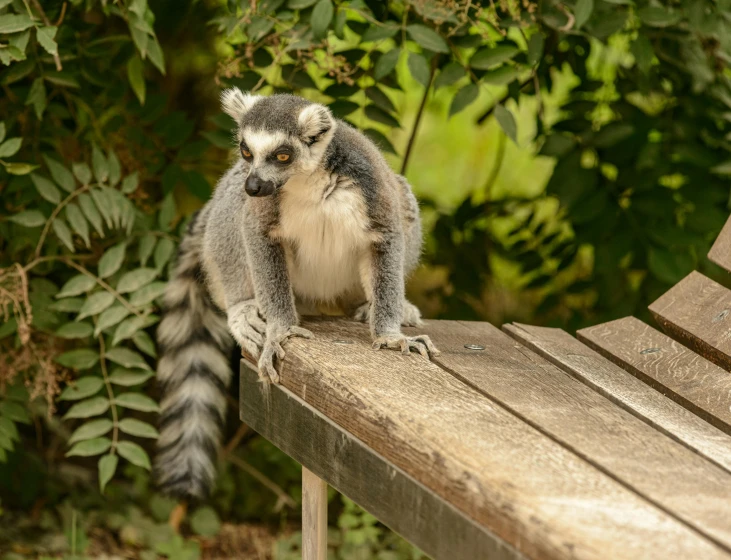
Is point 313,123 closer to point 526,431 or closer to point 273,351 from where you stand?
point 273,351

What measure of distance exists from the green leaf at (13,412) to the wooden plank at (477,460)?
136 cm

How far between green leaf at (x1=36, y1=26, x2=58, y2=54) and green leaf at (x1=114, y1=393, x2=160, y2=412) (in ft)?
4.00

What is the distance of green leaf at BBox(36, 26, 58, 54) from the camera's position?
2705 millimetres

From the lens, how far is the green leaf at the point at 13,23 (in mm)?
2760

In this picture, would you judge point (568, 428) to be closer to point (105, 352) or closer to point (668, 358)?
point (668, 358)

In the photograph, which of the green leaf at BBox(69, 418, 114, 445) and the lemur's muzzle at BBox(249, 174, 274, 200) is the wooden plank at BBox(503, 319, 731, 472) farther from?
the green leaf at BBox(69, 418, 114, 445)

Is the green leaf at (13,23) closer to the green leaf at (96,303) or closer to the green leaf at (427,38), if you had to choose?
the green leaf at (96,303)

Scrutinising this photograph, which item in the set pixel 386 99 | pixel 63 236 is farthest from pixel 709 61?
pixel 63 236

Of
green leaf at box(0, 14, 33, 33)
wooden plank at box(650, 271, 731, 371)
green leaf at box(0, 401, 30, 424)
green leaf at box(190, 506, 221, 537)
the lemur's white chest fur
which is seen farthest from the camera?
green leaf at box(190, 506, 221, 537)

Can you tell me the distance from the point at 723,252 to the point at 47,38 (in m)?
2.09

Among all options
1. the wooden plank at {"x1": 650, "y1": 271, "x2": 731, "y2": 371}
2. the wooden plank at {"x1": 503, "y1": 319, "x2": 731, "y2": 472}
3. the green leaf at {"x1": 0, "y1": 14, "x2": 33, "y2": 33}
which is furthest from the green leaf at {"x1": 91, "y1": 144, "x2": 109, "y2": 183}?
the wooden plank at {"x1": 650, "y1": 271, "x2": 731, "y2": 371}

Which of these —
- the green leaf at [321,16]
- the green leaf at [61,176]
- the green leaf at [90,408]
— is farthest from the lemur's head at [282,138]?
the green leaf at [90,408]

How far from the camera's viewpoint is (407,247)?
122 inches

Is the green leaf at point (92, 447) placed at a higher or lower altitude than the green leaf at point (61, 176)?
lower
